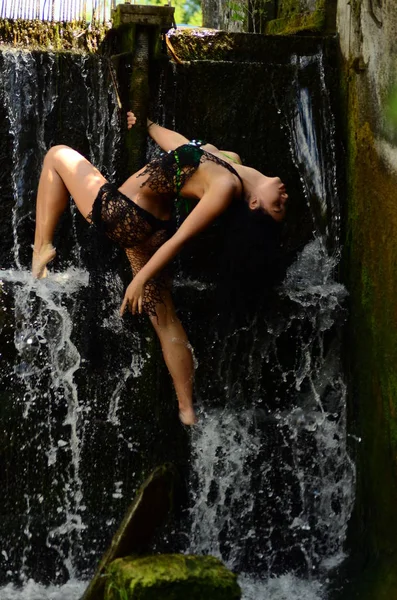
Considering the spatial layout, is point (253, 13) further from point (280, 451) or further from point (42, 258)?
point (280, 451)

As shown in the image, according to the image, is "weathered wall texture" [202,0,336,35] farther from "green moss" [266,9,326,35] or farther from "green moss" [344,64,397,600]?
"green moss" [344,64,397,600]

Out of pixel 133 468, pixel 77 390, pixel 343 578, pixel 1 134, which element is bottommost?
pixel 343 578

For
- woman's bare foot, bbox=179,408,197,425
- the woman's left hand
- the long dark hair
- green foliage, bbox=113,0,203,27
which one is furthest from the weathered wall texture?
green foliage, bbox=113,0,203,27

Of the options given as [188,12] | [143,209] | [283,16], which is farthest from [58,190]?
[188,12]

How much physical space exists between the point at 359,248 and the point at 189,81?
5.44ft

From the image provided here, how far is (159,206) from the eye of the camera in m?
5.43

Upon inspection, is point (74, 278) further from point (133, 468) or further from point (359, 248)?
point (359, 248)

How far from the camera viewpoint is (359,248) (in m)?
6.05

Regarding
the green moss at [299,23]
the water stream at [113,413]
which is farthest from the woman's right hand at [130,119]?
the green moss at [299,23]

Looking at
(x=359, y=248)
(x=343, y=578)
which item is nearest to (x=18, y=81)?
(x=359, y=248)

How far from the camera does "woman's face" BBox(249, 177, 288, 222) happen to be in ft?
17.1

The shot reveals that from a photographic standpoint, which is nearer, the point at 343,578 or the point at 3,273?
the point at 343,578

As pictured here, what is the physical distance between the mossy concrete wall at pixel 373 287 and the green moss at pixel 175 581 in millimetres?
1544

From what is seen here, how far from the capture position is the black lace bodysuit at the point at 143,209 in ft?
17.2
